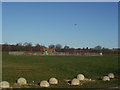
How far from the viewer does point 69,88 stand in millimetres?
18406

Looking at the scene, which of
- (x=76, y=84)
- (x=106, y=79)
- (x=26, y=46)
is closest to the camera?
(x=76, y=84)

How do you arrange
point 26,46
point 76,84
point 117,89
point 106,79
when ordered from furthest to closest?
point 26,46 → point 106,79 → point 76,84 → point 117,89

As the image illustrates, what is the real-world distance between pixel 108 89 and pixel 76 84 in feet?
10.9

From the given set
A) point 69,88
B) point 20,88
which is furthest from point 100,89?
point 20,88

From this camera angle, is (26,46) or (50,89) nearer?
(50,89)

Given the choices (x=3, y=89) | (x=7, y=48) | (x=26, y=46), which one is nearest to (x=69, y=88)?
(x=3, y=89)

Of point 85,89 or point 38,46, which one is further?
point 38,46

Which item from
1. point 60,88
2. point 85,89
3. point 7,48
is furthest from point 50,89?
point 7,48

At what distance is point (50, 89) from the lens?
1789 cm

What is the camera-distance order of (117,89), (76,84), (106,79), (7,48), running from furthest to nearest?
(7,48), (106,79), (76,84), (117,89)

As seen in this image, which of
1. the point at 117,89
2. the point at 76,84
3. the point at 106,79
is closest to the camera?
the point at 117,89

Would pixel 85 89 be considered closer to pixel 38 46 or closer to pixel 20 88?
pixel 20 88

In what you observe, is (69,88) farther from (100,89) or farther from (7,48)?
(7,48)

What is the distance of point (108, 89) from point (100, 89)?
48 cm
